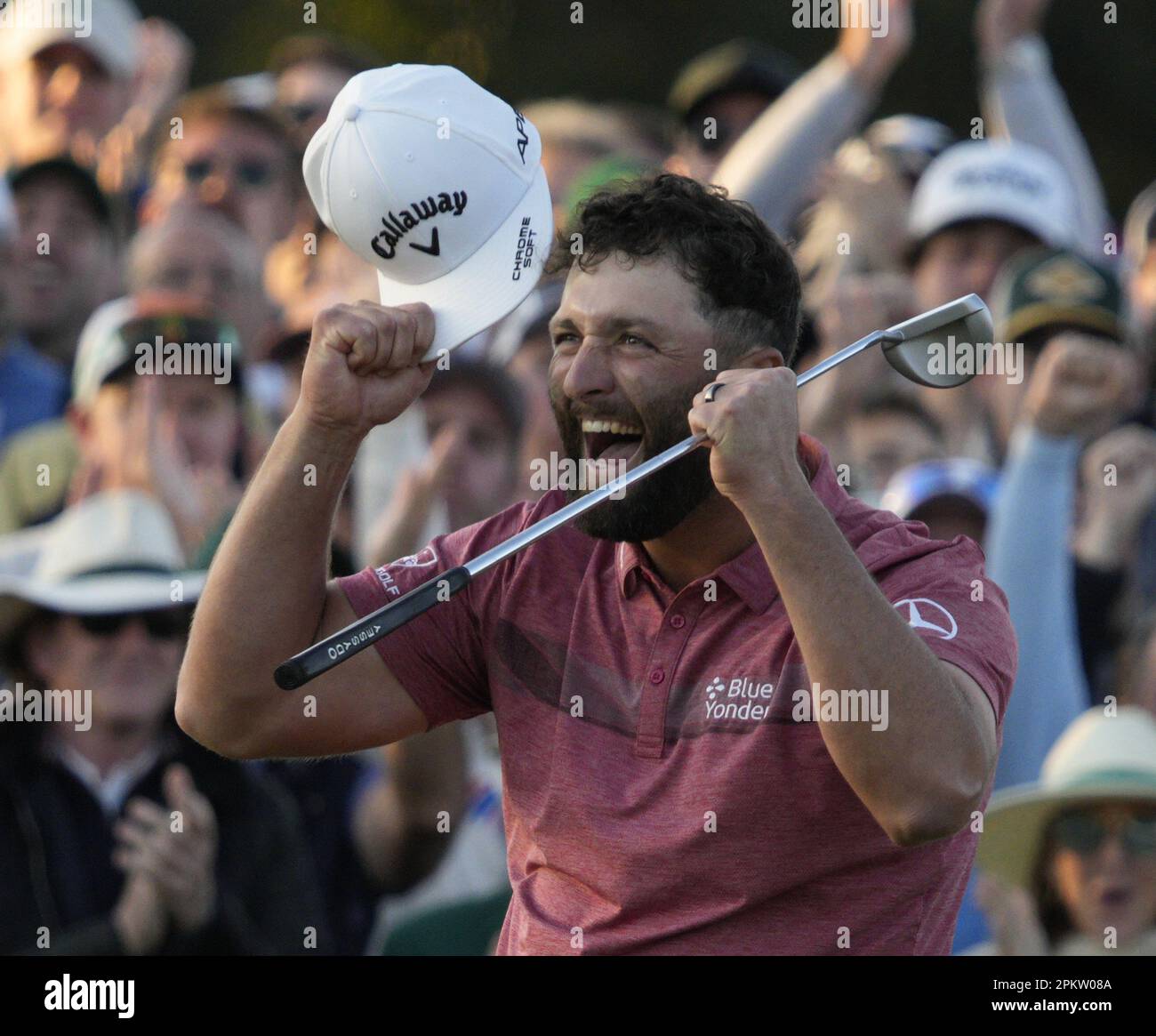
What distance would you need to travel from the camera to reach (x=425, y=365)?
9.78ft

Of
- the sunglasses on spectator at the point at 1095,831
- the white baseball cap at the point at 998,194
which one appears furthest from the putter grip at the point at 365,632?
the white baseball cap at the point at 998,194

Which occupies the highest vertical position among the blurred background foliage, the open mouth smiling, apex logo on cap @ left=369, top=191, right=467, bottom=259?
the blurred background foliage

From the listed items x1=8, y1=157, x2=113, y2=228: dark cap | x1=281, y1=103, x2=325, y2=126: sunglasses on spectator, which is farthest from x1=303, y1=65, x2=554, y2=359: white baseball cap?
x1=281, y1=103, x2=325, y2=126: sunglasses on spectator

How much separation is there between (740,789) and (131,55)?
5.19 metres

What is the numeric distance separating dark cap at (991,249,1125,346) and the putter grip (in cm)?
358

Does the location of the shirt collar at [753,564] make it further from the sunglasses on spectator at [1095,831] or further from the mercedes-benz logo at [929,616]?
the sunglasses on spectator at [1095,831]

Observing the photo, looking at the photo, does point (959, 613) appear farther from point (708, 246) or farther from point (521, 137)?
point (521, 137)

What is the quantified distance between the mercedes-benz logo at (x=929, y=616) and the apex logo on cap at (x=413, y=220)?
3.01 feet

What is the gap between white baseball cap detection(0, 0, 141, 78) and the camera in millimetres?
6785

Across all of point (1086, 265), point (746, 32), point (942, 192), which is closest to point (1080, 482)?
point (1086, 265)

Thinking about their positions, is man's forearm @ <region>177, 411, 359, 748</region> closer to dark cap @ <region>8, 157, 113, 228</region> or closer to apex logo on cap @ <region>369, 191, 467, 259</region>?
apex logo on cap @ <region>369, 191, 467, 259</region>

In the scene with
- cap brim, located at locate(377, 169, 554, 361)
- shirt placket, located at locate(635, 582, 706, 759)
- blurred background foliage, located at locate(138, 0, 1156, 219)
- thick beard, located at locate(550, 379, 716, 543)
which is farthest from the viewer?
blurred background foliage, located at locate(138, 0, 1156, 219)

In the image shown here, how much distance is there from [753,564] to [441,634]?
51 cm

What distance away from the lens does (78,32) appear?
268 inches
